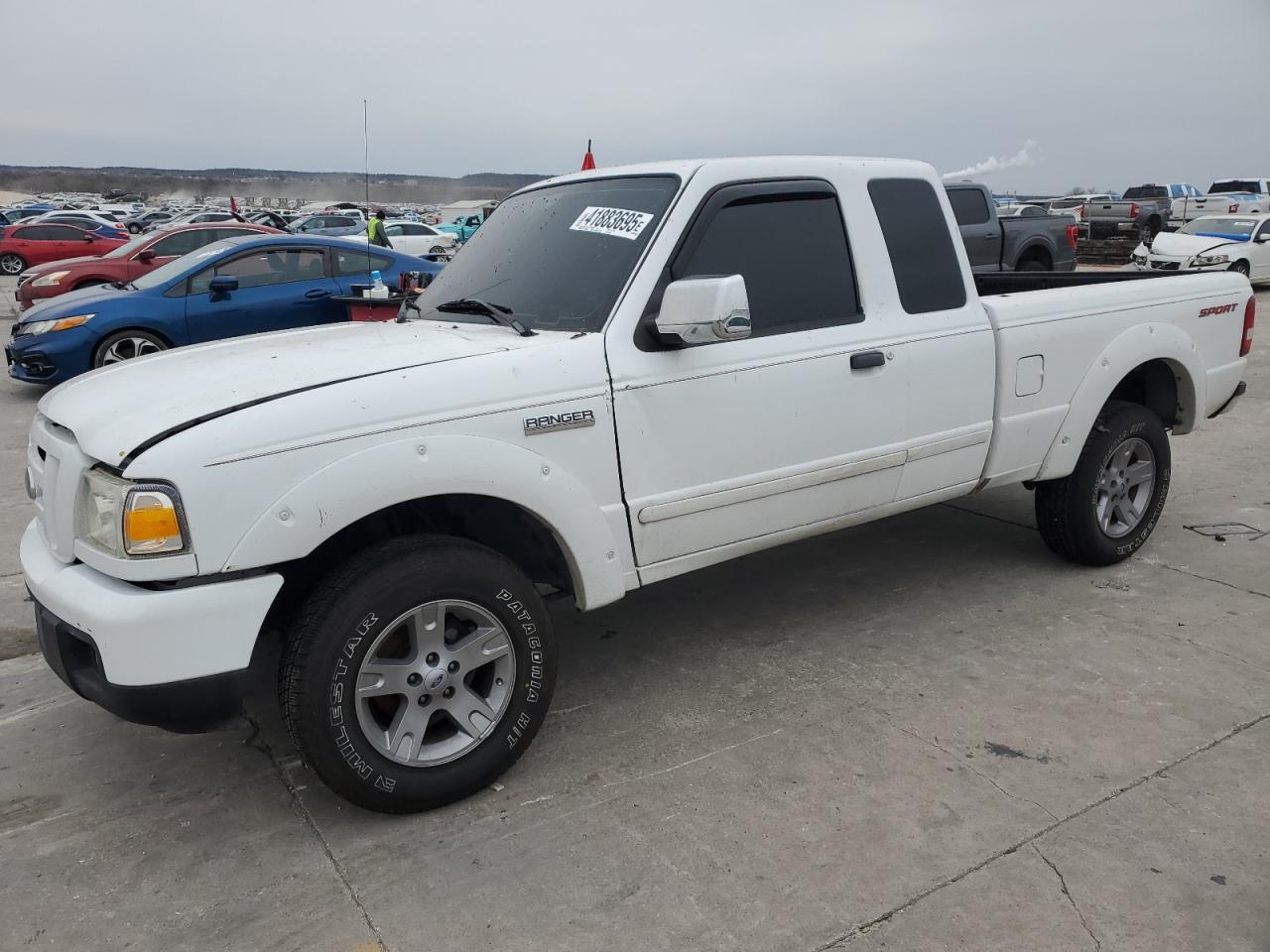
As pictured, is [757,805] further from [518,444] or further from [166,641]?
[166,641]

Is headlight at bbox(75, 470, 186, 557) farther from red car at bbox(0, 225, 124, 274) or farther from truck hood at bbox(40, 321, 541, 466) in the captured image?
red car at bbox(0, 225, 124, 274)

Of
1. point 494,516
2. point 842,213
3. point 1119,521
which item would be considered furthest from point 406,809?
point 1119,521

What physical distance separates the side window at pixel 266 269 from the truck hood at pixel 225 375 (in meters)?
6.77

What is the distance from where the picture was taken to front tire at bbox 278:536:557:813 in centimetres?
274

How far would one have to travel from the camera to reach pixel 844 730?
11.4ft

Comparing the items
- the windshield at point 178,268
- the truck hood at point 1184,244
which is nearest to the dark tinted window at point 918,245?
the windshield at point 178,268

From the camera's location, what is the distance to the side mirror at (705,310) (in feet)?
9.80

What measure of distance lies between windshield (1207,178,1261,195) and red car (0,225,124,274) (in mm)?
34780

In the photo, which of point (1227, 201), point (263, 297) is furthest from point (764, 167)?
point (1227, 201)

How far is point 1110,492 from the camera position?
4.86m

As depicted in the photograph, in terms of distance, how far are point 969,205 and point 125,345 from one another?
10991 mm

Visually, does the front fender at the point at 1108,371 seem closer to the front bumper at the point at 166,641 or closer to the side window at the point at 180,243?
the front bumper at the point at 166,641

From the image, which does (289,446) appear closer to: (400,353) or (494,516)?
(400,353)

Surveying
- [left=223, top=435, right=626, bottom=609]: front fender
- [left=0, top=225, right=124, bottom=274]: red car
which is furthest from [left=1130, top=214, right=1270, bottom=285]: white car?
[left=0, top=225, right=124, bottom=274]: red car
